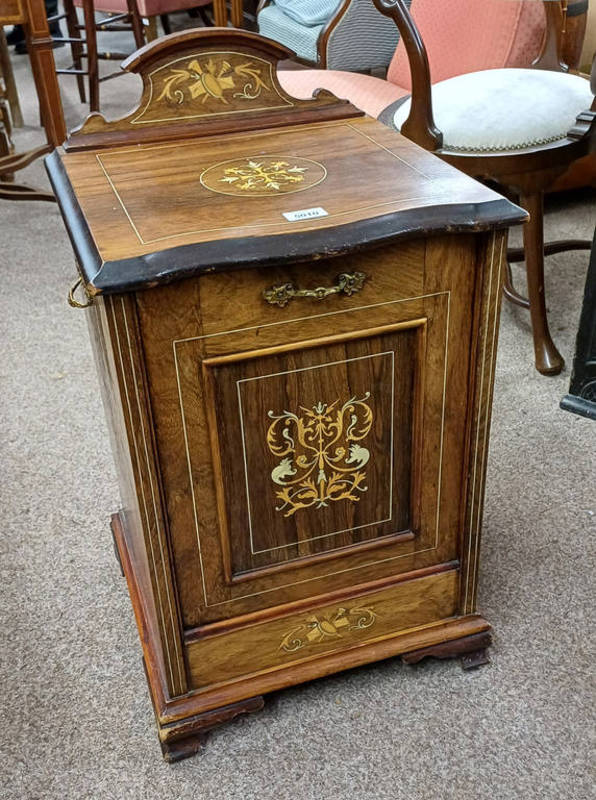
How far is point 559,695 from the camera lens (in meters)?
1.30

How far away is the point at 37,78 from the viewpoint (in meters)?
2.89

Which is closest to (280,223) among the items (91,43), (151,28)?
(91,43)

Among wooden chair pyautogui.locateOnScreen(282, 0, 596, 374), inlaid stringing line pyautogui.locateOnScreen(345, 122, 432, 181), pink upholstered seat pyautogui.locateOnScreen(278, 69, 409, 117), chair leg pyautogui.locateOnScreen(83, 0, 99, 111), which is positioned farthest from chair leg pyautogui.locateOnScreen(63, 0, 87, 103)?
inlaid stringing line pyautogui.locateOnScreen(345, 122, 432, 181)

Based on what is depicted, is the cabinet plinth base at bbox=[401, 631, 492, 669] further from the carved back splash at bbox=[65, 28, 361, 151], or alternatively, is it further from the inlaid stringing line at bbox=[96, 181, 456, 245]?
the carved back splash at bbox=[65, 28, 361, 151]

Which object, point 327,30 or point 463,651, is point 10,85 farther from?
point 463,651

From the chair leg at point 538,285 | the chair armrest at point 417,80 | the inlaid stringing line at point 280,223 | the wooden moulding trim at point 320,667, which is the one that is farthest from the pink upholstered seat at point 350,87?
the wooden moulding trim at point 320,667

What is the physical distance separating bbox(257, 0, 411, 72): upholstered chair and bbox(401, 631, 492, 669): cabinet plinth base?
204 cm

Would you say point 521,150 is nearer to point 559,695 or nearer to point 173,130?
point 173,130

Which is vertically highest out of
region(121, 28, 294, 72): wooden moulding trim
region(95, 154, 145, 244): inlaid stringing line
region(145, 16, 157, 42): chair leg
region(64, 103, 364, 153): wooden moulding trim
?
region(121, 28, 294, 72): wooden moulding trim

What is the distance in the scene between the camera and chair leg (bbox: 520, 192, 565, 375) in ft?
6.49

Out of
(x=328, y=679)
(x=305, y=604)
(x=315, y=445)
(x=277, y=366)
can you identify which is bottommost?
(x=328, y=679)

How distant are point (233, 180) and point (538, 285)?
1.09 m

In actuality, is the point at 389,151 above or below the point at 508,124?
above

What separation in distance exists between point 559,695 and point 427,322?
24.6 inches
